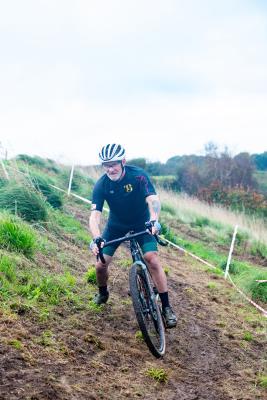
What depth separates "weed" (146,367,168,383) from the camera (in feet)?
16.7

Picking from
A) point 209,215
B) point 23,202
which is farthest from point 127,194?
point 209,215

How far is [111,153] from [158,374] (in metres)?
2.54

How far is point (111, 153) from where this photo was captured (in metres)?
6.13

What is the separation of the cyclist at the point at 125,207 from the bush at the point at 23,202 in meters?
3.30

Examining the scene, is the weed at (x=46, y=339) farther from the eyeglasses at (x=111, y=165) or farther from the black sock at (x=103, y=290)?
the eyeglasses at (x=111, y=165)

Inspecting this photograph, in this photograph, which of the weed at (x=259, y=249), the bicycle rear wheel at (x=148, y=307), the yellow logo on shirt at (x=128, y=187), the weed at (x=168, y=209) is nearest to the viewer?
the bicycle rear wheel at (x=148, y=307)

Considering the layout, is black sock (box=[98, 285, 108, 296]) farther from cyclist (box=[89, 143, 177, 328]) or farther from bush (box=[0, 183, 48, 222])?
bush (box=[0, 183, 48, 222])

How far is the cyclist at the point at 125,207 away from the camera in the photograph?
615 centimetres

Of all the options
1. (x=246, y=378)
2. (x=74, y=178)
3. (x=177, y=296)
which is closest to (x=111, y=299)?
(x=177, y=296)

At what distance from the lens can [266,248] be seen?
1650cm

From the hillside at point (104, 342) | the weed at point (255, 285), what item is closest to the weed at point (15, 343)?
the hillside at point (104, 342)

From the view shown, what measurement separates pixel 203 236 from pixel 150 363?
12.6 metres

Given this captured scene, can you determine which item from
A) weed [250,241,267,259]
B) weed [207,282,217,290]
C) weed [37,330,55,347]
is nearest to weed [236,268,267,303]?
weed [207,282,217,290]

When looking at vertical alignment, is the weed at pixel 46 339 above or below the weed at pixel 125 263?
above
